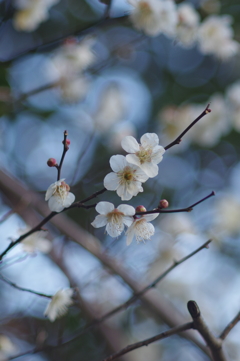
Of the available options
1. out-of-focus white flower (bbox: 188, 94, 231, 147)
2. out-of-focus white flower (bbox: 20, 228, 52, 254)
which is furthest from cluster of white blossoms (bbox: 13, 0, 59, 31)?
out-of-focus white flower (bbox: 20, 228, 52, 254)

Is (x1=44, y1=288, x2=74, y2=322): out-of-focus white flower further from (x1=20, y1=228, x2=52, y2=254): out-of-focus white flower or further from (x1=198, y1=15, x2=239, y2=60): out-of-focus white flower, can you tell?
(x1=198, y1=15, x2=239, y2=60): out-of-focus white flower

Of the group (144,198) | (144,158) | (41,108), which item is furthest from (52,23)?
(144,158)

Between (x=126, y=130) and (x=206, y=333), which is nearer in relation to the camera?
(x=206, y=333)

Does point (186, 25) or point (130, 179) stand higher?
point (186, 25)

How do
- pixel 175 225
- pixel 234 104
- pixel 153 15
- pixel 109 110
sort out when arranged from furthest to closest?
1. pixel 109 110
2. pixel 175 225
3. pixel 234 104
4. pixel 153 15

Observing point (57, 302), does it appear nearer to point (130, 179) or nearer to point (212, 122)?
point (130, 179)

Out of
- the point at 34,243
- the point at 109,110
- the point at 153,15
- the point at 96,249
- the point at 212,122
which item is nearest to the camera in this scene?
the point at 34,243

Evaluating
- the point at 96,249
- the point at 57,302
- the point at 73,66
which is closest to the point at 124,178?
the point at 57,302
